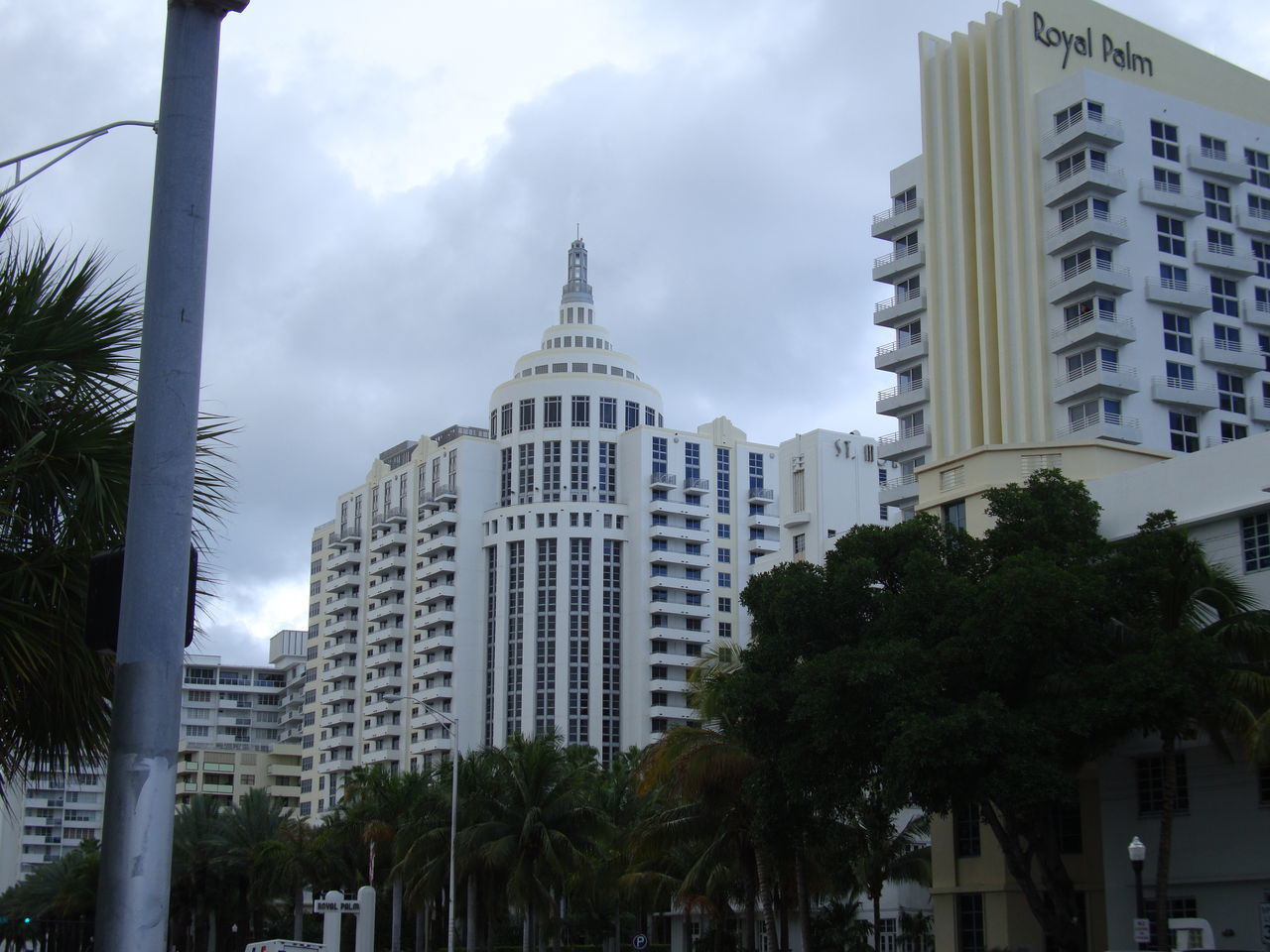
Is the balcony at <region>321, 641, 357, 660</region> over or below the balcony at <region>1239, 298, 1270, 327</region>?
below

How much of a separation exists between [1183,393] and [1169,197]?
33.6 ft

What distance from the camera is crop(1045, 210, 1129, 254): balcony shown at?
75188 mm

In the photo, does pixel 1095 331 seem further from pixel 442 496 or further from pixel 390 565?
pixel 390 565

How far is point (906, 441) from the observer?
3295 inches

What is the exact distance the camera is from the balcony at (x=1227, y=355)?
77.1m

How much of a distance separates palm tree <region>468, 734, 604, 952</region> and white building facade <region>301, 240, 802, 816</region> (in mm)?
63723

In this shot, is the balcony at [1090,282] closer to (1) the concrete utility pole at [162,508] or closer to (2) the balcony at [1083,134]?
(2) the balcony at [1083,134]

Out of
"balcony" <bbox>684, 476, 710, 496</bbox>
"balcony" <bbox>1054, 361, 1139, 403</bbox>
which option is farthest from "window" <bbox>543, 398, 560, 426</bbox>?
"balcony" <bbox>1054, 361, 1139, 403</bbox>

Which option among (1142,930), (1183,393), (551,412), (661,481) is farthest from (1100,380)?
(551,412)

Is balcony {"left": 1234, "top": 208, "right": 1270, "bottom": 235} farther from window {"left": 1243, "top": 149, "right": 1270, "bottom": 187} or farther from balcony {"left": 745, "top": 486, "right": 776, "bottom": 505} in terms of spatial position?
balcony {"left": 745, "top": 486, "right": 776, "bottom": 505}

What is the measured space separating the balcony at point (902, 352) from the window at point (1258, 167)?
19.4 meters

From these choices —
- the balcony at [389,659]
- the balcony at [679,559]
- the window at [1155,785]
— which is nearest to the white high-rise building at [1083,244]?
the window at [1155,785]

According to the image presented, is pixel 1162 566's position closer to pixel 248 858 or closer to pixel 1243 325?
pixel 1243 325

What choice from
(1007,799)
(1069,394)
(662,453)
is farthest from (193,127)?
(662,453)
